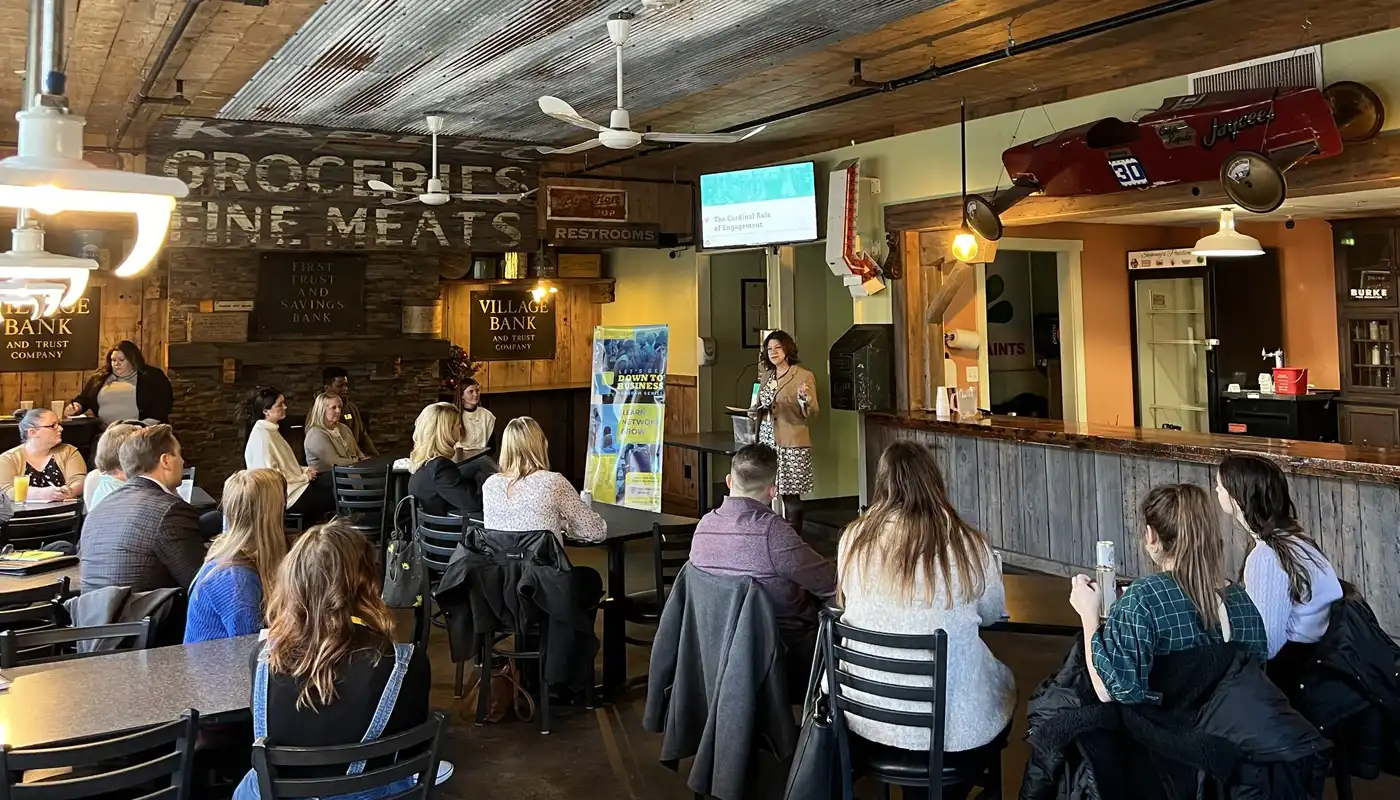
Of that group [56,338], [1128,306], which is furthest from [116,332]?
[1128,306]

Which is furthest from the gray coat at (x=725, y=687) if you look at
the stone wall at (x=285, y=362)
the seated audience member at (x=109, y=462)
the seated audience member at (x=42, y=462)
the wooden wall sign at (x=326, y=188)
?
the stone wall at (x=285, y=362)

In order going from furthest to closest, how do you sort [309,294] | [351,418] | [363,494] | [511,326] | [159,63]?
[511,326], [309,294], [351,418], [363,494], [159,63]

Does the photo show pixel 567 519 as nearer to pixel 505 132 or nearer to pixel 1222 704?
pixel 1222 704

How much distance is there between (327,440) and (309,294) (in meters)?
2.71

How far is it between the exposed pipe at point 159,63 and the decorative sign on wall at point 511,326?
13.4 feet

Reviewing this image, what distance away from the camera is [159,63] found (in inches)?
223

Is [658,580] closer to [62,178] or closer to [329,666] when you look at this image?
[329,666]

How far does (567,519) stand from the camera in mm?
4438

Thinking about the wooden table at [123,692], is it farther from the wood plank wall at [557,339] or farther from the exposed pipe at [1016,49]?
the wood plank wall at [557,339]

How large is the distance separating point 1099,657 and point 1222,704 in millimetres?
282

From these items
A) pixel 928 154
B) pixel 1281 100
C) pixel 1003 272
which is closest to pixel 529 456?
pixel 1281 100

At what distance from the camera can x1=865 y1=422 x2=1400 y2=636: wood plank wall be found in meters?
5.19

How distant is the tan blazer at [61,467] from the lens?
222 inches

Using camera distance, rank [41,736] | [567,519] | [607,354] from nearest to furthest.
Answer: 1. [41,736]
2. [567,519]
3. [607,354]
